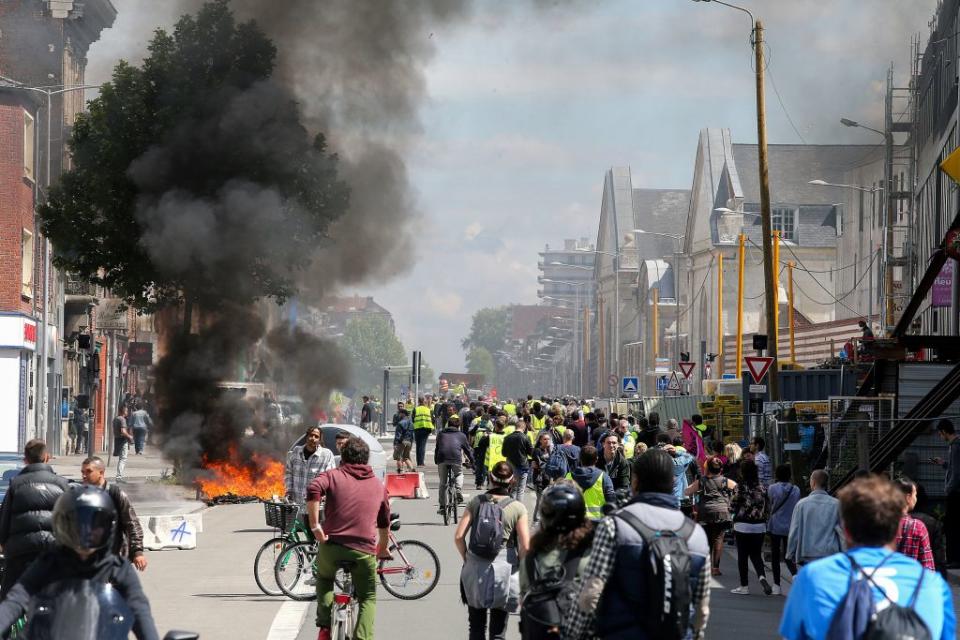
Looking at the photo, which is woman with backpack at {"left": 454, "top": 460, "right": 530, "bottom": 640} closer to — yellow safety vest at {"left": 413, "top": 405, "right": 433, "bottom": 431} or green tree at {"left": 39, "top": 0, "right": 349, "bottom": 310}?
green tree at {"left": 39, "top": 0, "right": 349, "bottom": 310}

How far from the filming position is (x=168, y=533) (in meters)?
17.8

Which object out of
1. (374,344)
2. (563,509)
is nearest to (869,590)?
(563,509)

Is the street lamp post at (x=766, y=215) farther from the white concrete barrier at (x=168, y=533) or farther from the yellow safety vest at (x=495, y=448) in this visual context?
the white concrete barrier at (x=168, y=533)

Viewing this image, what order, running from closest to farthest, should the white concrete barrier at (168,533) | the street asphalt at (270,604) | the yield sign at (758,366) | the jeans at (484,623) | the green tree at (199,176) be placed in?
1. the jeans at (484,623)
2. the street asphalt at (270,604)
3. the white concrete barrier at (168,533)
4. the yield sign at (758,366)
5. the green tree at (199,176)

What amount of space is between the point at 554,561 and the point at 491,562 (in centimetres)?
153

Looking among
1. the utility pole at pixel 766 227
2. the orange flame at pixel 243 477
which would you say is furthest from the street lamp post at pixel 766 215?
the orange flame at pixel 243 477

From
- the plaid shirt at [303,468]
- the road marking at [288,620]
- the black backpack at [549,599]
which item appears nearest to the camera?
the black backpack at [549,599]

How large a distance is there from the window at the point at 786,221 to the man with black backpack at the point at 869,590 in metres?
81.9

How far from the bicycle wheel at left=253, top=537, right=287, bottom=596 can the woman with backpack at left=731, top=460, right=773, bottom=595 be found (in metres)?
4.09

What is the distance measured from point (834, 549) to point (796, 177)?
76348mm

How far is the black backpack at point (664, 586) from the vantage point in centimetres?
567

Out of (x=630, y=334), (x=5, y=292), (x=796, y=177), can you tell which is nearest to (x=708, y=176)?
(x=796, y=177)

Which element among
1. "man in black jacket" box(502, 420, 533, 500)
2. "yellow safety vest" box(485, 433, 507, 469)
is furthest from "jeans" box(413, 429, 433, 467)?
"man in black jacket" box(502, 420, 533, 500)

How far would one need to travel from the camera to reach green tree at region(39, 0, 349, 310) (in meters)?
29.2
